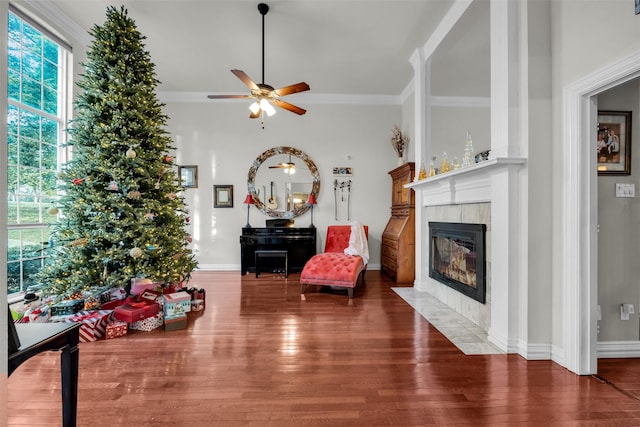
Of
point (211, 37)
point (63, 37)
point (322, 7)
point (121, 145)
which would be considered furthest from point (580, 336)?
point (63, 37)

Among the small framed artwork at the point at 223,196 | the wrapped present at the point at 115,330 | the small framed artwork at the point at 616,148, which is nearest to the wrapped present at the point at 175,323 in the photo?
the wrapped present at the point at 115,330

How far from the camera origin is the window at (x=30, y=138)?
10.3ft

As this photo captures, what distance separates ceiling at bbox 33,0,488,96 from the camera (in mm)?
3289

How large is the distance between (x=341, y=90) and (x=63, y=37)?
162 inches

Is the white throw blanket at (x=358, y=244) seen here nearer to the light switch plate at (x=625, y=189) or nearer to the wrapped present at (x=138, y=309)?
the wrapped present at (x=138, y=309)

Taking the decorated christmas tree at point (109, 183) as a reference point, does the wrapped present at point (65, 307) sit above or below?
below

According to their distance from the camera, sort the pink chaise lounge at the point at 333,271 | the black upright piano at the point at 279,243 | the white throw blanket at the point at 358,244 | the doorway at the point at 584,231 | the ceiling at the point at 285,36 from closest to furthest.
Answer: the doorway at the point at 584,231 → the ceiling at the point at 285,36 → the pink chaise lounge at the point at 333,271 → the white throw blanket at the point at 358,244 → the black upright piano at the point at 279,243

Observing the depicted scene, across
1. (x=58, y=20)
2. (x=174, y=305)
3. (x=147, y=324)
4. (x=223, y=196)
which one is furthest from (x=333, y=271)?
(x=58, y=20)

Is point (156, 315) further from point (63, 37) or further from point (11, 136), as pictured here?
point (63, 37)

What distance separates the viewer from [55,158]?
3.60 meters

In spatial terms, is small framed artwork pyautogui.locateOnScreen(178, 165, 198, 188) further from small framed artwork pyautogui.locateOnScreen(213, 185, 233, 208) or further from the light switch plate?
the light switch plate

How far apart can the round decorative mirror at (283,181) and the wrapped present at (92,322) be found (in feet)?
10.7

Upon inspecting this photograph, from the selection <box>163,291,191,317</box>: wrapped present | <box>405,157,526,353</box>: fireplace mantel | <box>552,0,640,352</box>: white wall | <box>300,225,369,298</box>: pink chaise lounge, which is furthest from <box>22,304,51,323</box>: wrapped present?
<box>552,0,640,352</box>: white wall

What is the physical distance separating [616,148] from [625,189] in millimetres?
322
